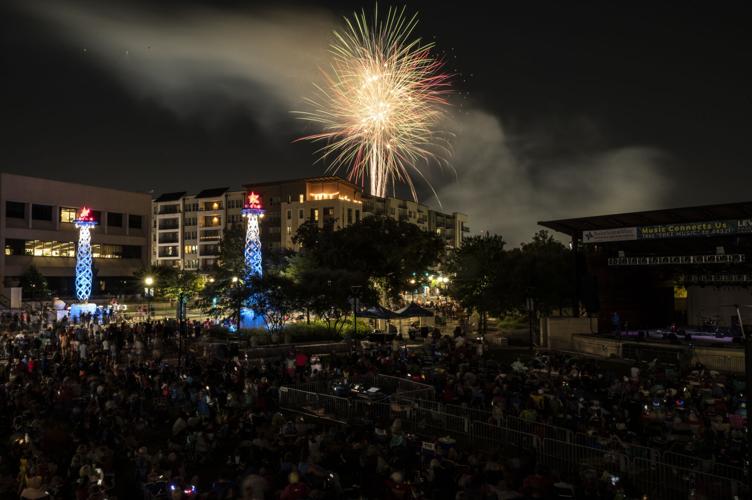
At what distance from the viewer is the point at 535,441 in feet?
44.7

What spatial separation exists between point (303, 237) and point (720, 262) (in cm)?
3171

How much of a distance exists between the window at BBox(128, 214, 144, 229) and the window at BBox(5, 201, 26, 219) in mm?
15010

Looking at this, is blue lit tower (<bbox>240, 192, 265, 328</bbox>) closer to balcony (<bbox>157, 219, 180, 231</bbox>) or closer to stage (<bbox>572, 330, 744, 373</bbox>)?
stage (<bbox>572, 330, 744, 373</bbox>)

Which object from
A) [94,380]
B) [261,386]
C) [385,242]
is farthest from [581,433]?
[385,242]

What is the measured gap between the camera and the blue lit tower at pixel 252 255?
3497 centimetres

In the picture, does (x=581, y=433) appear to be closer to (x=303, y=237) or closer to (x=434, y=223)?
(x=303, y=237)

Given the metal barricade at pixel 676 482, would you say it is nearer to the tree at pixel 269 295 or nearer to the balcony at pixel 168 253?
the tree at pixel 269 295

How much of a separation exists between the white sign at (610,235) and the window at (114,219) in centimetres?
6643

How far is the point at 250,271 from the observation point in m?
36.1

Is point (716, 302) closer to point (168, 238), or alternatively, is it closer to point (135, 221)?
point (135, 221)

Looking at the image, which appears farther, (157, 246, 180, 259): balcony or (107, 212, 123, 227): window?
(157, 246, 180, 259): balcony

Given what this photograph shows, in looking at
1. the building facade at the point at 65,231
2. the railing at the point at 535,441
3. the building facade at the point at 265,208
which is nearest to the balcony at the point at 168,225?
the building facade at the point at 265,208

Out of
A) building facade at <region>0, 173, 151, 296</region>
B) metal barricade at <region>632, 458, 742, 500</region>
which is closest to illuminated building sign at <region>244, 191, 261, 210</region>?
metal barricade at <region>632, 458, 742, 500</region>

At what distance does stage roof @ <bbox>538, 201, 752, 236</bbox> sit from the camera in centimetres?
3006
